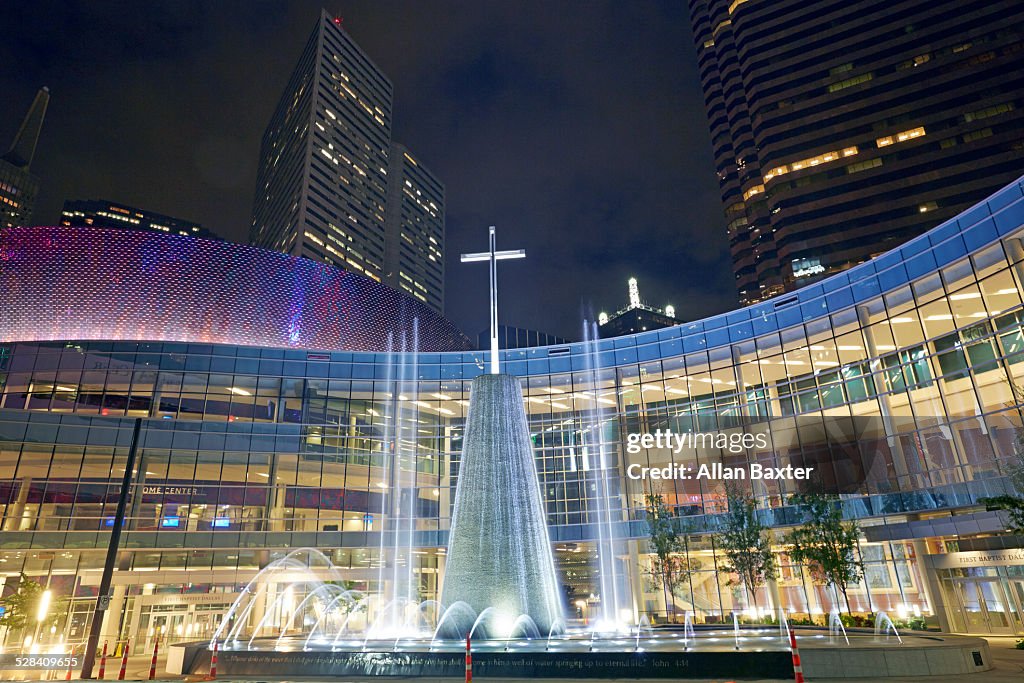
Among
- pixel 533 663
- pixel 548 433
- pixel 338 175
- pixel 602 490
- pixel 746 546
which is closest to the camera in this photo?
pixel 533 663

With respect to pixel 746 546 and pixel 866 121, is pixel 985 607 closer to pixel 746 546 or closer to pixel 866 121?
pixel 746 546

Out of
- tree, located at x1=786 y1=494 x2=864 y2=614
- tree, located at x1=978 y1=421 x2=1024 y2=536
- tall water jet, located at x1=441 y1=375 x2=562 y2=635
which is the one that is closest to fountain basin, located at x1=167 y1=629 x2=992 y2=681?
tall water jet, located at x1=441 y1=375 x2=562 y2=635

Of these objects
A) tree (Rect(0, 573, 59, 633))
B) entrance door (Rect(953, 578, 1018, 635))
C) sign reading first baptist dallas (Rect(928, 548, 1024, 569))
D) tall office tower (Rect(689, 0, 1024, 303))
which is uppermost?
tall office tower (Rect(689, 0, 1024, 303))

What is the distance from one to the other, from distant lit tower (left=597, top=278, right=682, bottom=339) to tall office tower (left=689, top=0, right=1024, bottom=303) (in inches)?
2764

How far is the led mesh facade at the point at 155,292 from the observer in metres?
41.1

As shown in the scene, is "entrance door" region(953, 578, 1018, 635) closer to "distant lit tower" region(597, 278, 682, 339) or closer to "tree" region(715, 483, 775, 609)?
"tree" region(715, 483, 775, 609)

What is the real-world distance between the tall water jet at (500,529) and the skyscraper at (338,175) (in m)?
121

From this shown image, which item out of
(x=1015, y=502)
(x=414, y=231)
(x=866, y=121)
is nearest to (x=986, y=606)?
(x=1015, y=502)

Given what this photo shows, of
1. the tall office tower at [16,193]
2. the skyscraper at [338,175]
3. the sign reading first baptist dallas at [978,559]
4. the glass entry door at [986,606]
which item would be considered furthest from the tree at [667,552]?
the tall office tower at [16,193]

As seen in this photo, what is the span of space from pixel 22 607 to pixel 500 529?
2392 cm

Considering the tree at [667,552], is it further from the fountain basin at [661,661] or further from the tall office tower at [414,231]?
the tall office tower at [414,231]

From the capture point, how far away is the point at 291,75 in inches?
6516

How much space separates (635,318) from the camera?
554 feet

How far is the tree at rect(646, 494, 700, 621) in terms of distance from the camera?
97.0 feet
